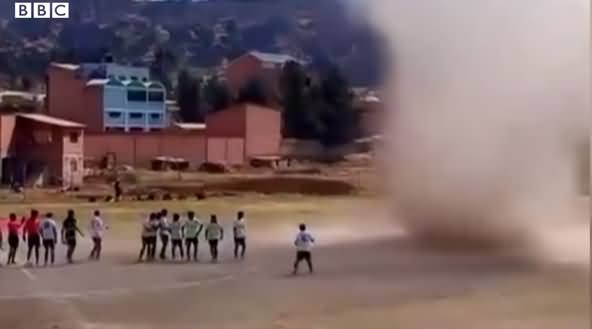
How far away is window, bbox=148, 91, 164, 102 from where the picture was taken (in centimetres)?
502

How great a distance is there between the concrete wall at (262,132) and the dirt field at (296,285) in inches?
6.3

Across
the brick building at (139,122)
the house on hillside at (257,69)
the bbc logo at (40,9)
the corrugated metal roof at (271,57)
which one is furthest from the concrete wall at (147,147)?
the bbc logo at (40,9)

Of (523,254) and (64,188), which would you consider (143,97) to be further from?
(523,254)

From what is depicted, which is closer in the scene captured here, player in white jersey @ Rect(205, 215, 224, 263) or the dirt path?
the dirt path

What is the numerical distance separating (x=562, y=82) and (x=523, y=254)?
0.55m

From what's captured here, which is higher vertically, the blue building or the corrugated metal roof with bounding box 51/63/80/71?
the corrugated metal roof with bounding box 51/63/80/71

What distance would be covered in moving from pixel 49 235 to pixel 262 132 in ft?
2.48

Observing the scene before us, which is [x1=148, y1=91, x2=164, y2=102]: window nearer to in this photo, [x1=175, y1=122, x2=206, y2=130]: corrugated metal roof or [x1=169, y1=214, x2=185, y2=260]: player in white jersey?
[x1=175, y1=122, x2=206, y2=130]: corrugated metal roof

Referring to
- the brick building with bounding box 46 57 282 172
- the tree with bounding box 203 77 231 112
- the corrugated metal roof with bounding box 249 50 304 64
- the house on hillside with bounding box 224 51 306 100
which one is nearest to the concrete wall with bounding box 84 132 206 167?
the brick building with bounding box 46 57 282 172

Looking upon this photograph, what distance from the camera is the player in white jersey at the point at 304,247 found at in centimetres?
501

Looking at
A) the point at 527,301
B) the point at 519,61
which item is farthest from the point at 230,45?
the point at 527,301

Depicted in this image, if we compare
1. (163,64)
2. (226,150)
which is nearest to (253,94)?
(226,150)

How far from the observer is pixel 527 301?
4934 millimetres

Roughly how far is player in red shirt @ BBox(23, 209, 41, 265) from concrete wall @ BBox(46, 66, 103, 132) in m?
0.33
